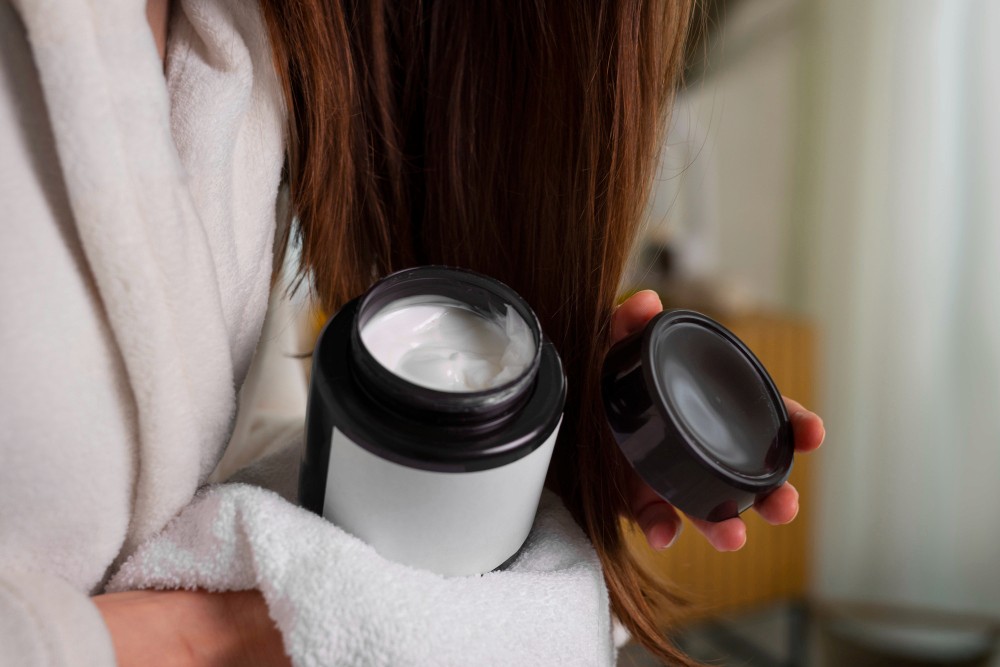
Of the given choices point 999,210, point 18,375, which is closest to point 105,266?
point 18,375

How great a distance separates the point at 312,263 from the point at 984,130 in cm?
118

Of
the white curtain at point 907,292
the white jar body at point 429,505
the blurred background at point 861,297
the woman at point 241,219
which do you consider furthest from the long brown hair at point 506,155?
the white curtain at point 907,292

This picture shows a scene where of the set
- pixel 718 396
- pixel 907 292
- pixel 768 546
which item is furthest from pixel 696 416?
pixel 768 546

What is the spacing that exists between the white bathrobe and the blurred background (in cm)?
88

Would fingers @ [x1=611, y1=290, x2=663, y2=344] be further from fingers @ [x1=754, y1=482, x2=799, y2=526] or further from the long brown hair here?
fingers @ [x1=754, y1=482, x2=799, y2=526]

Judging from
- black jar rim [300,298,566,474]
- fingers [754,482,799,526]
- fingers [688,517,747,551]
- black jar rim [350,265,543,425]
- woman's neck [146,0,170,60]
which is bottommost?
fingers [688,517,747,551]

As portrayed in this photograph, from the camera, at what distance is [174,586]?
1.18 ft

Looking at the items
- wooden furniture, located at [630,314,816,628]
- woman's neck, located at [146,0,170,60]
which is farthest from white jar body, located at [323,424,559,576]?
wooden furniture, located at [630,314,816,628]

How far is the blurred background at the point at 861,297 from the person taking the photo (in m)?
1.27

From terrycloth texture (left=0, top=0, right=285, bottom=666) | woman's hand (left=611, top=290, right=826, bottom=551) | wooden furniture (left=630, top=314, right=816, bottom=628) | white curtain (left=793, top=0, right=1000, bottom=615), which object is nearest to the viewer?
terrycloth texture (left=0, top=0, right=285, bottom=666)

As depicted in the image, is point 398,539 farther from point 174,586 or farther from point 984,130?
point 984,130

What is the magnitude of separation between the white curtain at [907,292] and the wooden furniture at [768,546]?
0.15ft

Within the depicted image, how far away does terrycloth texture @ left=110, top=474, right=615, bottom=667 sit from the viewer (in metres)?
0.31

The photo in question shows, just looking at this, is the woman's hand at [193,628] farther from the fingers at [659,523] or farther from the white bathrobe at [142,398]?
the fingers at [659,523]
